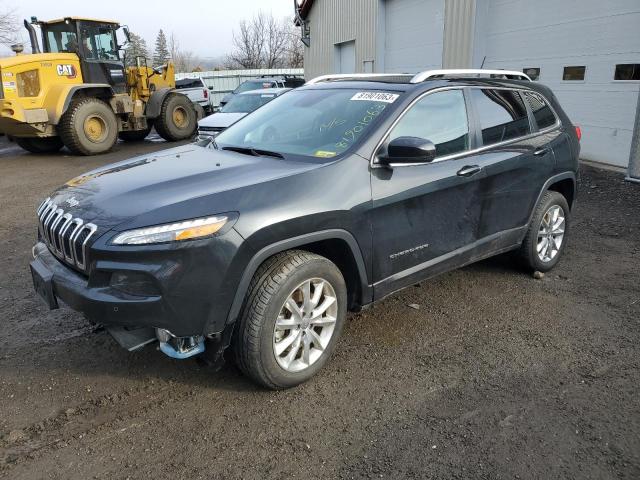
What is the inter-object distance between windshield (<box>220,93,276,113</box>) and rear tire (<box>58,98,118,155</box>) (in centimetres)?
337

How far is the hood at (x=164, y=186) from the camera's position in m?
2.63

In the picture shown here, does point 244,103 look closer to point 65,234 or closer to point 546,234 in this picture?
point 546,234

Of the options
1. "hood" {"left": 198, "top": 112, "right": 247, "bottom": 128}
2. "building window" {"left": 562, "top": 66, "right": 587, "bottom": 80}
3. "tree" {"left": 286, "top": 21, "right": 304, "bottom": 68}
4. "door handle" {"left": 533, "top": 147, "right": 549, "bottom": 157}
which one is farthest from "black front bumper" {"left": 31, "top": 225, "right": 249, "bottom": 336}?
"tree" {"left": 286, "top": 21, "right": 304, "bottom": 68}

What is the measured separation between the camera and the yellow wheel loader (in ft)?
38.4

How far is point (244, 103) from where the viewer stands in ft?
38.3

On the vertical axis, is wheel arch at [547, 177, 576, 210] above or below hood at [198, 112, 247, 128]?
below

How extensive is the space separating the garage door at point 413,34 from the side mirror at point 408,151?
10.8 m

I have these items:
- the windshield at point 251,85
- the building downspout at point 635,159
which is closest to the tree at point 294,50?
the windshield at point 251,85

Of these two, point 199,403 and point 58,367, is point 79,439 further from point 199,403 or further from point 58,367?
point 58,367

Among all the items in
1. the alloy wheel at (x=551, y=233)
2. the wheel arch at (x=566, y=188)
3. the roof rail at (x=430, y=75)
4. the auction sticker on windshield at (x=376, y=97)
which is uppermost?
the roof rail at (x=430, y=75)

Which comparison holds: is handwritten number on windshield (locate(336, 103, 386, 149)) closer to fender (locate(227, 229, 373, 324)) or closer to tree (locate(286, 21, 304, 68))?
fender (locate(227, 229, 373, 324))

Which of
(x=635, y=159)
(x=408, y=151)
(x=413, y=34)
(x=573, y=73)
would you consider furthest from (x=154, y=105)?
(x=408, y=151)

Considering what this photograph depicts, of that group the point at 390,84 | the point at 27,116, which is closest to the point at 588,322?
the point at 390,84

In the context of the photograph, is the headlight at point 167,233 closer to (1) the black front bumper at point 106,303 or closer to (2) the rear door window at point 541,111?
(1) the black front bumper at point 106,303
